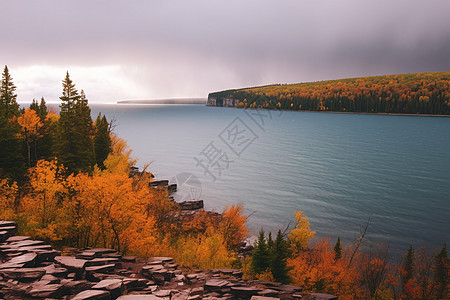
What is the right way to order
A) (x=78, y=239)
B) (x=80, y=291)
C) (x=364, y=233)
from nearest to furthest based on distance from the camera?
1. (x=80, y=291)
2. (x=78, y=239)
3. (x=364, y=233)

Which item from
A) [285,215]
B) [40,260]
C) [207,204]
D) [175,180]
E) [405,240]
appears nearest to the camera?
[40,260]

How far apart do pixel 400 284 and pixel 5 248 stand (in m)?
52.1

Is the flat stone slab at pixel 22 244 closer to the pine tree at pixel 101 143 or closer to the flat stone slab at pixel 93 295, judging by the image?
the flat stone slab at pixel 93 295

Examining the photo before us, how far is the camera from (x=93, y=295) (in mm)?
14797

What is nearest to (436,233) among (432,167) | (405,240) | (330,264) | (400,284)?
(405,240)

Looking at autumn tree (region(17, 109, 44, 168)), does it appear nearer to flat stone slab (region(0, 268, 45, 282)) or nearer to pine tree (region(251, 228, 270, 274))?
flat stone slab (region(0, 268, 45, 282))

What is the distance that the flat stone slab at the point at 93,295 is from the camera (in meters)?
14.6

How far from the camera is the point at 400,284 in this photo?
4494 centimetres

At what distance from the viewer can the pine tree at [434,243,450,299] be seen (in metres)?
44.7

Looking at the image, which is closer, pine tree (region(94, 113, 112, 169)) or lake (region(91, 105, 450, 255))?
lake (region(91, 105, 450, 255))

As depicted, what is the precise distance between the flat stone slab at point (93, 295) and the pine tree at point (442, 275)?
167ft

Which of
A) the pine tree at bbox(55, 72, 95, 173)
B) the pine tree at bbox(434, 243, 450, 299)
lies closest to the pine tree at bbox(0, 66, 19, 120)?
the pine tree at bbox(55, 72, 95, 173)

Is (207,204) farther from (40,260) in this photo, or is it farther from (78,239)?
(40,260)

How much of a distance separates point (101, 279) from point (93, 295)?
309cm
